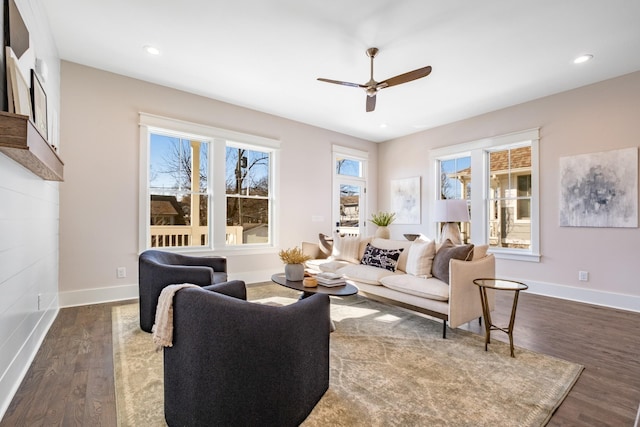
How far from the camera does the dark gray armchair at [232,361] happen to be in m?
1.32

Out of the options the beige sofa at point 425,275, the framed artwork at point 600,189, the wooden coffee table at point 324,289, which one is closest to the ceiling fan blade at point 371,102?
the beige sofa at point 425,275

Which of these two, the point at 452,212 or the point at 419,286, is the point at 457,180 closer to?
the point at 452,212

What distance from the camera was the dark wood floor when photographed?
5.55ft

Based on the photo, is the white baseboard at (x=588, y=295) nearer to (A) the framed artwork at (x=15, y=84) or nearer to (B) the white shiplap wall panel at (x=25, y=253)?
(B) the white shiplap wall panel at (x=25, y=253)

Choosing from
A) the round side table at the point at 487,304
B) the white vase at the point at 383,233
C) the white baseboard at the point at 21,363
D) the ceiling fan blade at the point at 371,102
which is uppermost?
the ceiling fan blade at the point at 371,102

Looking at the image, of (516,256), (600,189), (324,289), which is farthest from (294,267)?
(600,189)

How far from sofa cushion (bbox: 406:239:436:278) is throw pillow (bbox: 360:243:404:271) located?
283 millimetres

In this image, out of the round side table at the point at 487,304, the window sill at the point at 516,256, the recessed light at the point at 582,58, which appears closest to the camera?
the round side table at the point at 487,304

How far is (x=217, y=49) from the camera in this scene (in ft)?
10.8

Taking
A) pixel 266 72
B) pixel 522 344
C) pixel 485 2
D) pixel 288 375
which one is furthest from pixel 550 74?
pixel 288 375

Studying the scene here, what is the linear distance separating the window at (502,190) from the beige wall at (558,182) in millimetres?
125

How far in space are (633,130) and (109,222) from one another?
664 centimetres

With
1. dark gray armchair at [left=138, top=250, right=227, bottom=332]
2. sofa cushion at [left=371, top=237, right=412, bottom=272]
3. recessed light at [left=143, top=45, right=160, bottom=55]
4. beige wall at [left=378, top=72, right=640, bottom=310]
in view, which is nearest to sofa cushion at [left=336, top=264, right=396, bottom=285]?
sofa cushion at [left=371, top=237, right=412, bottom=272]

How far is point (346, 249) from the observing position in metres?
4.47
